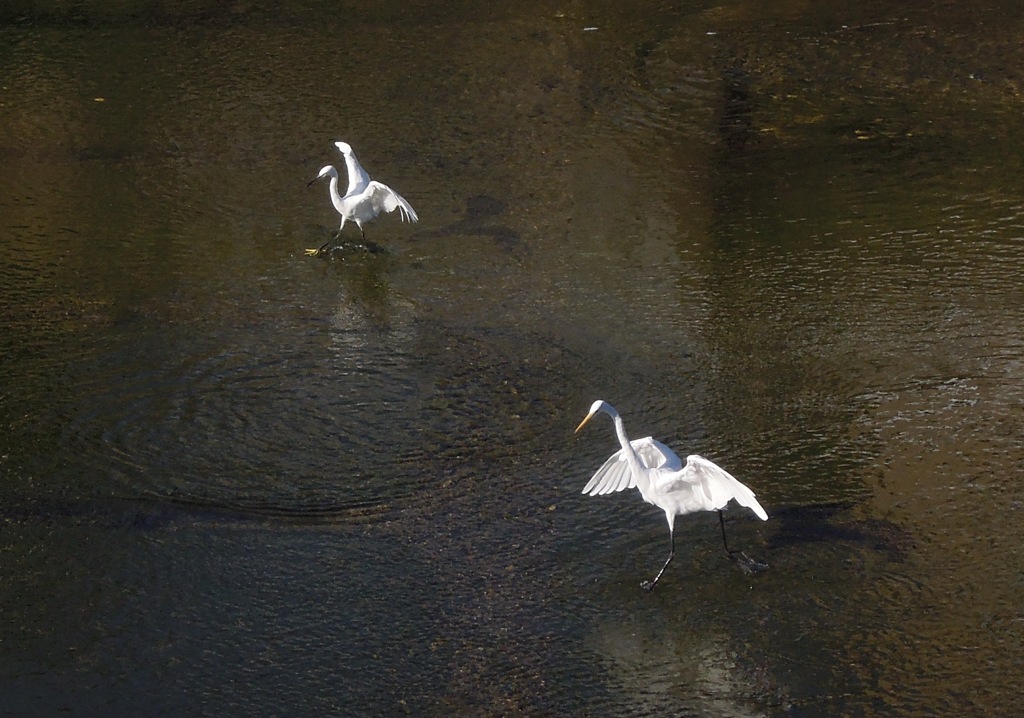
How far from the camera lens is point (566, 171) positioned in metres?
8.34

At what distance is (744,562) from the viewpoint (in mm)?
4805

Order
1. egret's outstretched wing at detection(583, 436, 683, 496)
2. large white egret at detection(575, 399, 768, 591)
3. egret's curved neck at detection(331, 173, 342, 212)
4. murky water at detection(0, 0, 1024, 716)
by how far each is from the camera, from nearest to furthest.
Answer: murky water at detection(0, 0, 1024, 716)
large white egret at detection(575, 399, 768, 591)
egret's outstretched wing at detection(583, 436, 683, 496)
egret's curved neck at detection(331, 173, 342, 212)

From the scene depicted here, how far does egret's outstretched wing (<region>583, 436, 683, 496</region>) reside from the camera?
16.0 feet

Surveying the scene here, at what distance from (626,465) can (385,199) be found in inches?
120

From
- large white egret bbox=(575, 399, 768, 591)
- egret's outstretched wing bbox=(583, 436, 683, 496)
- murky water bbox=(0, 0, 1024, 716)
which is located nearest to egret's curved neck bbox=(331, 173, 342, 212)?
murky water bbox=(0, 0, 1024, 716)

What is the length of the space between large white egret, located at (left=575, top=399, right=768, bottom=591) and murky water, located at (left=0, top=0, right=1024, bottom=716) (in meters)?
0.20

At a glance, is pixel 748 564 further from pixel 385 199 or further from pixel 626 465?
pixel 385 199

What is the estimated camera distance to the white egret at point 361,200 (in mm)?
7293

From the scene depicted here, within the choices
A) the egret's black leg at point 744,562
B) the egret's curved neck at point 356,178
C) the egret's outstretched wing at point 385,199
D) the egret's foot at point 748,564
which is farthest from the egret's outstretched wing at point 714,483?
the egret's curved neck at point 356,178

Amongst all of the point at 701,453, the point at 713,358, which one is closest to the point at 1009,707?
the point at 701,453

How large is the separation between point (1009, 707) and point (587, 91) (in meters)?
6.20

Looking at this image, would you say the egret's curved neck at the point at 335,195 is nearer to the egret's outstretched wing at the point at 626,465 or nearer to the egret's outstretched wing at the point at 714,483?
the egret's outstretched wing at the point at 626,465

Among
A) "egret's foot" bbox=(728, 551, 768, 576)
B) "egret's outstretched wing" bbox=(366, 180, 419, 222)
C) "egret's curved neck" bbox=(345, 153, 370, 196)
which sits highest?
"egret's curved neck" bbox=(345, 153, 370, 196)

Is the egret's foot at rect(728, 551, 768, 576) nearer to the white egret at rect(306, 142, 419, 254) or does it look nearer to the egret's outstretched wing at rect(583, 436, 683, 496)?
the egret's outstretched wing at rect(583, 436, 683, 496)
